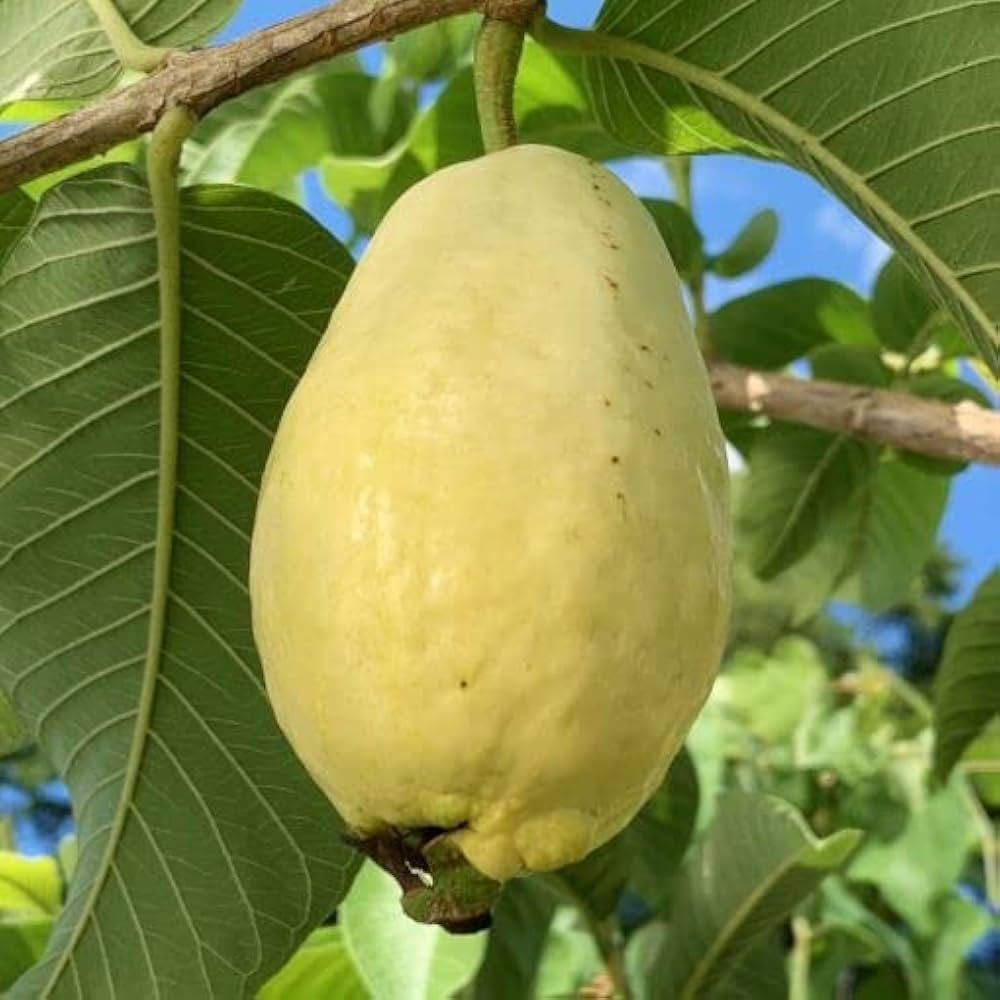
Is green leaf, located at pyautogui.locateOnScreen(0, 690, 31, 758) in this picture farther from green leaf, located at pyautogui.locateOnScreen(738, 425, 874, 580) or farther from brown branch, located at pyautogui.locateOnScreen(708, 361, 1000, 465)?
green leaf, located at pyautogui.locateOnScreen(738, 425, 874, 580)

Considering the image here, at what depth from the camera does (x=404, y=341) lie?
0.67m

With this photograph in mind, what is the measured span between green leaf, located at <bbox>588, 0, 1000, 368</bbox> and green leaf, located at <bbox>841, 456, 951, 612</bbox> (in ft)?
2.95

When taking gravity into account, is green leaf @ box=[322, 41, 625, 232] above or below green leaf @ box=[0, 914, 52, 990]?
above

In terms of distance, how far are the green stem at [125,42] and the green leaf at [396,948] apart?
2.00 ft

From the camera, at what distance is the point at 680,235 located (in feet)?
5.14

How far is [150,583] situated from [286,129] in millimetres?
811

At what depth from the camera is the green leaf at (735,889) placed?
4.76 feet

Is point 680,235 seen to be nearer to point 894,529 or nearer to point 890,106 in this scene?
point 894,529

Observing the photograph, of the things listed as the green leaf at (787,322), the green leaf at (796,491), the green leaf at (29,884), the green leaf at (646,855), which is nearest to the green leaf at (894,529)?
the green leaf at (796,491)

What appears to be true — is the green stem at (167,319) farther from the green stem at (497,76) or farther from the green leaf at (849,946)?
the green leaf at (849,946)

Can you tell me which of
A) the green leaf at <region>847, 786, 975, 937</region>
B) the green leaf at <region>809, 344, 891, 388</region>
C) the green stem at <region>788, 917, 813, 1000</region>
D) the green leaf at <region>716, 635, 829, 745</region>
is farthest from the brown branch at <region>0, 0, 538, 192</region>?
the green leaf at <region>716, 635, 829, 745</region>

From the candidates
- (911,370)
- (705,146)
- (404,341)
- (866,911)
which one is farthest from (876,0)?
(866,911)

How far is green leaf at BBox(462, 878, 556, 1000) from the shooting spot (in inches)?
59.5

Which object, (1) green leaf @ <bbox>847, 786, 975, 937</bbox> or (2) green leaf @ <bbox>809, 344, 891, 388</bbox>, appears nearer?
(2) green leaf @ <bbox>809, 344, 891, 388</bbox>
